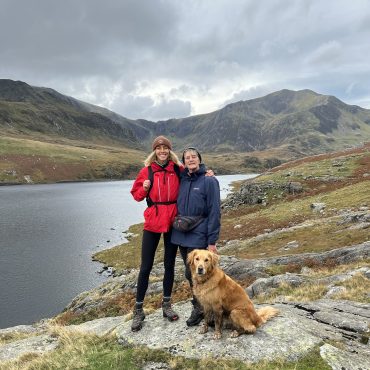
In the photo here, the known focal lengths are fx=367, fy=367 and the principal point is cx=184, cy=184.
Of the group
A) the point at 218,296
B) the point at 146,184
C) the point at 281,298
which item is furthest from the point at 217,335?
the point at 281,298

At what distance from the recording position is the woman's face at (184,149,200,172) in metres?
11.0

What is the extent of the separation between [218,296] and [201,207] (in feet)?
8.57

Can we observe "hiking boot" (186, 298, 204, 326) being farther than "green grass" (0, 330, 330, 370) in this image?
Yes

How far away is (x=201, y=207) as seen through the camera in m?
11.0

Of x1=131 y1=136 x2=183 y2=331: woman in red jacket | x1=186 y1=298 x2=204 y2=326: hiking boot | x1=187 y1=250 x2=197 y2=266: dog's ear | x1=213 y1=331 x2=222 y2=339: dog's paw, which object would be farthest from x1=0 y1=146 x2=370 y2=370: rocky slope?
x1=131 y1=136 x2=183 y2=331: woman in red jacket

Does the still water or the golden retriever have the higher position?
the golden retriever

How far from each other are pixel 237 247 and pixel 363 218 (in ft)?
41.2

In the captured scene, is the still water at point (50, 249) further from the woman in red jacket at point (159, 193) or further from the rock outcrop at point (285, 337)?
the woman in red jacket at point (159, 193)

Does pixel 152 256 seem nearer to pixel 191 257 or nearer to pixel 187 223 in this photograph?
pixel 187 223

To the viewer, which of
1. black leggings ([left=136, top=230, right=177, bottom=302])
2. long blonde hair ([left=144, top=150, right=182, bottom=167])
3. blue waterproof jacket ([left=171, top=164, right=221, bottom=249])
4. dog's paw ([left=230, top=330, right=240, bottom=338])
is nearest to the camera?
dog's paw ([left=230, top=330, right=240, bottom=338])

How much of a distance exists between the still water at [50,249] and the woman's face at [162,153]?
96.7 feet

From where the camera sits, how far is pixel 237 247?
128 ft

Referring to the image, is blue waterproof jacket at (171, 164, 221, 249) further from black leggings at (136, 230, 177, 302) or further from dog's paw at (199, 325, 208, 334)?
dog's paw at (199, 325, 208, 334)

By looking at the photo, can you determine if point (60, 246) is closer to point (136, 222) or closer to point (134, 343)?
point (136, 222)
